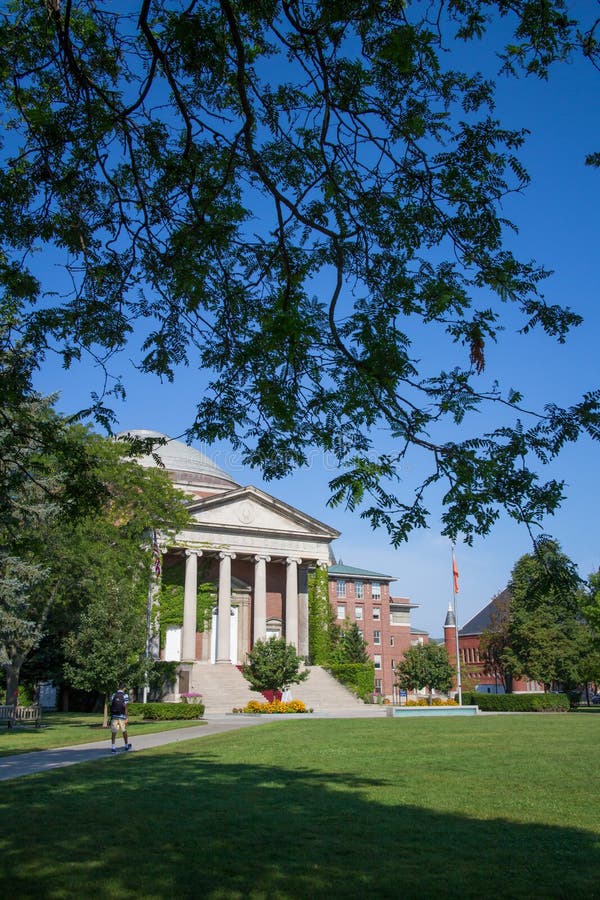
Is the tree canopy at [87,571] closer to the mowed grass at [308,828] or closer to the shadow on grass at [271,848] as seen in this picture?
the mowed grass at [308,828]

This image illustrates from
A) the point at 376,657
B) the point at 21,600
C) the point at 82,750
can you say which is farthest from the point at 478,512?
the point at 376,657

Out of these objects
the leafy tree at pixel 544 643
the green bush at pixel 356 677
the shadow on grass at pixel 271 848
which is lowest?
the shadow on grass at pixel 271 848

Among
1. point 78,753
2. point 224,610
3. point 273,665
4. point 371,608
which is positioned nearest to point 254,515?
point 224,610

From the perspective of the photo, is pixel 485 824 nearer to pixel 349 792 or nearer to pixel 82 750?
pixel 349 792

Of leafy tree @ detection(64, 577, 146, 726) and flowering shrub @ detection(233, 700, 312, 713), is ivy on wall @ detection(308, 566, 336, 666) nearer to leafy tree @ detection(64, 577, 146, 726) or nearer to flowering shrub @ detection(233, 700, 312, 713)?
flowering shrub @ detection(233, 700, 312, 713)

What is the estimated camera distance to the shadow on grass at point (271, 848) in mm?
7074

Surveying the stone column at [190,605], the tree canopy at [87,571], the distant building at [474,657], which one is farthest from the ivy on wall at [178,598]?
the distant building at [474,657]

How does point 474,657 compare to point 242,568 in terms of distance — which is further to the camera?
point 474,657

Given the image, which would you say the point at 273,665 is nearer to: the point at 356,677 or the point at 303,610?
the point at 356,677

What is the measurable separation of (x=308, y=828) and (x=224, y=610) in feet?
150

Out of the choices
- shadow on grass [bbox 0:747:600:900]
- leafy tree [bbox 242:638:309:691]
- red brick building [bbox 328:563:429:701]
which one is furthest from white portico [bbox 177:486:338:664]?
shadow on grass [bbox 0:747:600:900]

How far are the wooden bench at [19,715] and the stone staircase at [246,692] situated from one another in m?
11.0

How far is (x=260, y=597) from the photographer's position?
56.6 metres

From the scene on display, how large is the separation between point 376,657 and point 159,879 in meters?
86.3
